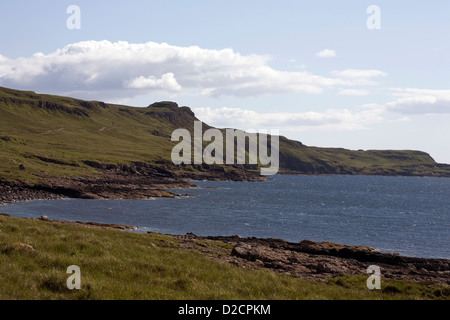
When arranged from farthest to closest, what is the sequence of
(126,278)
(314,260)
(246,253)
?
(314,260) < (246,253) < (126,278)

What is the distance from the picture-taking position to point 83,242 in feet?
79.5

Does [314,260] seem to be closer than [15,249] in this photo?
No

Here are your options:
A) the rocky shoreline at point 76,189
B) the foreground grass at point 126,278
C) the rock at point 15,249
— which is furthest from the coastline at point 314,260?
the rocky shoreline at point 76,189

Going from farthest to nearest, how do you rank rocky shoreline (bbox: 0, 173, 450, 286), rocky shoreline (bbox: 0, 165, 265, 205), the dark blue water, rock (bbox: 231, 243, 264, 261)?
rocky shoreline (bbox: 0, 165, 265, 205) < the dark blue water < rock (bbox: 231, 243, 264, 261) < rocky shoreline (bbox: 0, 173, 450, 286)

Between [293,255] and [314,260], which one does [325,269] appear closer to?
[314,260]

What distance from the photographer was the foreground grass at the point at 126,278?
14773mm

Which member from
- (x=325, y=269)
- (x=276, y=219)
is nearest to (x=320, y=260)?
(x=325, y=269)

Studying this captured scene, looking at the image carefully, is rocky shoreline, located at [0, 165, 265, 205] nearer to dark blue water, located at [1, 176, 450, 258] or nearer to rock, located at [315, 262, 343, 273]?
dark blue water, located at [1, 176, 450, 258]

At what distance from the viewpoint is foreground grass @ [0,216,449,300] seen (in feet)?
48.5

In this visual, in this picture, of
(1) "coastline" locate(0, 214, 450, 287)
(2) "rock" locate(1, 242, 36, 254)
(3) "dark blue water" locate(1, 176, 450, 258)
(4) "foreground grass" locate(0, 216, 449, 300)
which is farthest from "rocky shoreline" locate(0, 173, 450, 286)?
(2) "rock" locate(1, 242, 36, 254)

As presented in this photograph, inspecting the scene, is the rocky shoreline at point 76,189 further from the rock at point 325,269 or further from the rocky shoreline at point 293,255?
the rock at point 325,269

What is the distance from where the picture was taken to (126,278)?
57.6ft

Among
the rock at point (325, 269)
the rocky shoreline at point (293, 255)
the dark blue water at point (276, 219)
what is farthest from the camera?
the dark blue water at point (276, 219)

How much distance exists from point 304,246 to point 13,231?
4111 centimetres
